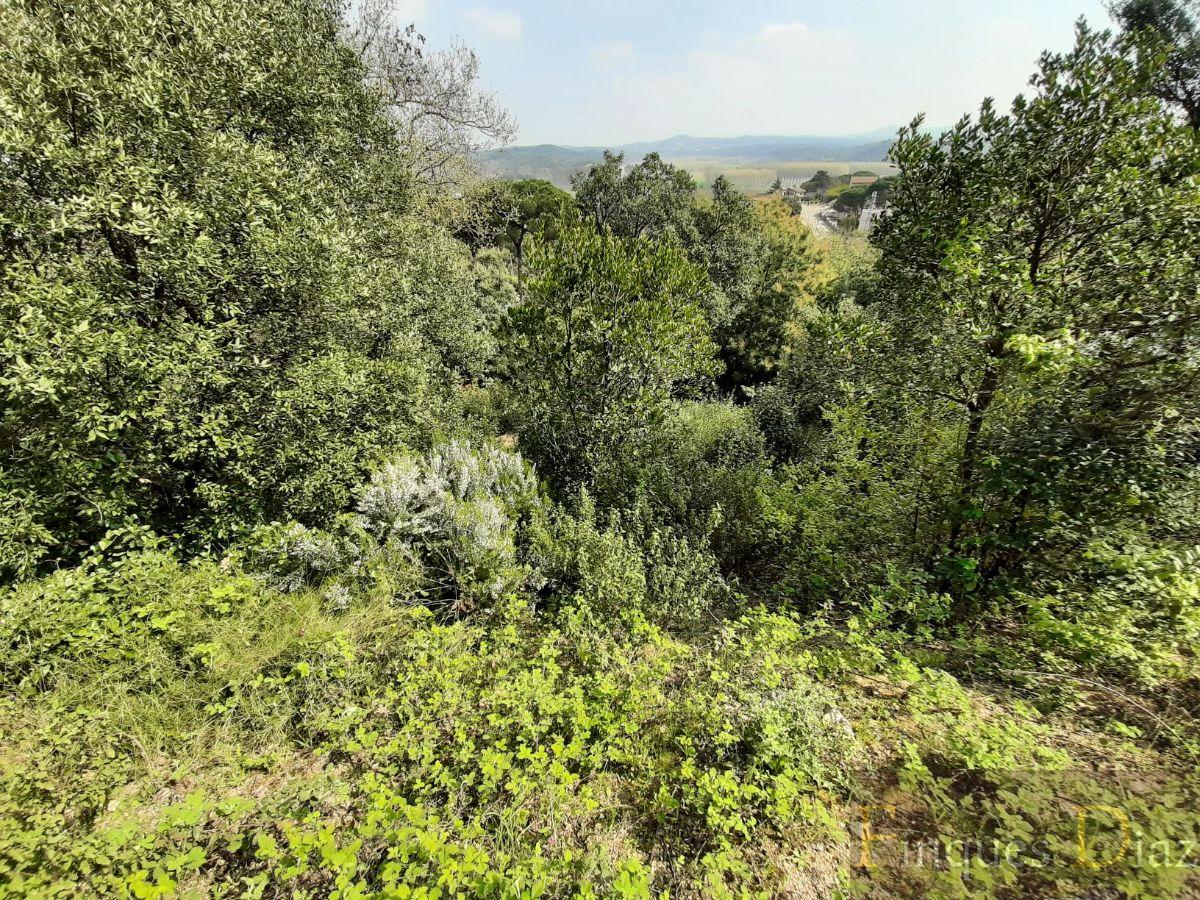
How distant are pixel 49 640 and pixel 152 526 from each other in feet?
5.75

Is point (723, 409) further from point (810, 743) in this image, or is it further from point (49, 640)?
point (49, 640)

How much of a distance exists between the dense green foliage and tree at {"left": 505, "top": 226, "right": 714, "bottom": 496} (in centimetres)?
12

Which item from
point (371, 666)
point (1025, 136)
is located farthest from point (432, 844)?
point (1025, 136)

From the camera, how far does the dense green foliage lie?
3.18 metres

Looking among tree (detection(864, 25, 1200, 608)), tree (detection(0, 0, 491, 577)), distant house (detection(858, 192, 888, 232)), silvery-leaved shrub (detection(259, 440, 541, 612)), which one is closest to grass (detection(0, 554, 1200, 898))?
silvery-leaved shrub (detection(259, 440, 541, 612))

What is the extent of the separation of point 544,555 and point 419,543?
1608mm

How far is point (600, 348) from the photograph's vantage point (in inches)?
292

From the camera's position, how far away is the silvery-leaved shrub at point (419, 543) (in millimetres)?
5406

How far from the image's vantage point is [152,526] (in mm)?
5438

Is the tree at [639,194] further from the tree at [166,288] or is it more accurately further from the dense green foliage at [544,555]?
the tree at [166,288]

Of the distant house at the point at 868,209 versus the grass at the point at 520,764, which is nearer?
the grass at the point at 520,764

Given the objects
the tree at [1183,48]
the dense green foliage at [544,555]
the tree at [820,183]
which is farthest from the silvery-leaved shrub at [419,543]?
the tree at [820,183]

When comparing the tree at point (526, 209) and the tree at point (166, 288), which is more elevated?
the tree at point (526, 209)

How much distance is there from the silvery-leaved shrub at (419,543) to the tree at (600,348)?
5.68ft
